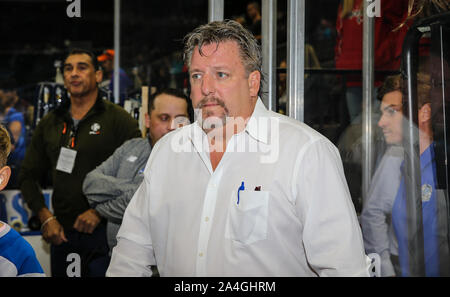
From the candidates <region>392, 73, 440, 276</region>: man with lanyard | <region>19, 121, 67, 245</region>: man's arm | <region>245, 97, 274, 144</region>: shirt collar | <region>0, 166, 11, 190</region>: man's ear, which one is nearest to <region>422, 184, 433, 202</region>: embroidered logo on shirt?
<region>392, 73, 440, 276</region>: man with lanyard

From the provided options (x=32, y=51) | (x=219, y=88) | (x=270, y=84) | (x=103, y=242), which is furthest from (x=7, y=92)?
(x=219, y=88)

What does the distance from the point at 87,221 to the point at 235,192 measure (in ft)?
3.21

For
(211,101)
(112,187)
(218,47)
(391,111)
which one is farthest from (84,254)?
(391,111)

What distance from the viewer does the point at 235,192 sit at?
1506 millimetres

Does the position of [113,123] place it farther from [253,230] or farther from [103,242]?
[253,230]

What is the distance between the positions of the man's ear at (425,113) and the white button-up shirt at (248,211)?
409 millimetres

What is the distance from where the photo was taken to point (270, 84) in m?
1.98

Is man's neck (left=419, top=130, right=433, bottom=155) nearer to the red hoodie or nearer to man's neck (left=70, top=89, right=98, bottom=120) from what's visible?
the red hoodie

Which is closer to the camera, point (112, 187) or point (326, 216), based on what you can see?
point (326, 216)

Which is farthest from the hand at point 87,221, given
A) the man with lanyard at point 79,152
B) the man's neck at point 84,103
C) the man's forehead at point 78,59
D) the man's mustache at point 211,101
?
the man's mustache at point 211,101

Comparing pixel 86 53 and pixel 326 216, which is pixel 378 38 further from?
pixel 86 53

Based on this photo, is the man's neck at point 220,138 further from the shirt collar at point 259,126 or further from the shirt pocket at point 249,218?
the shirt pocket at point 249,218

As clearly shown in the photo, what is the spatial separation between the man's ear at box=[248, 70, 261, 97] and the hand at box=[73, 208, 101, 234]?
96 centimetres
